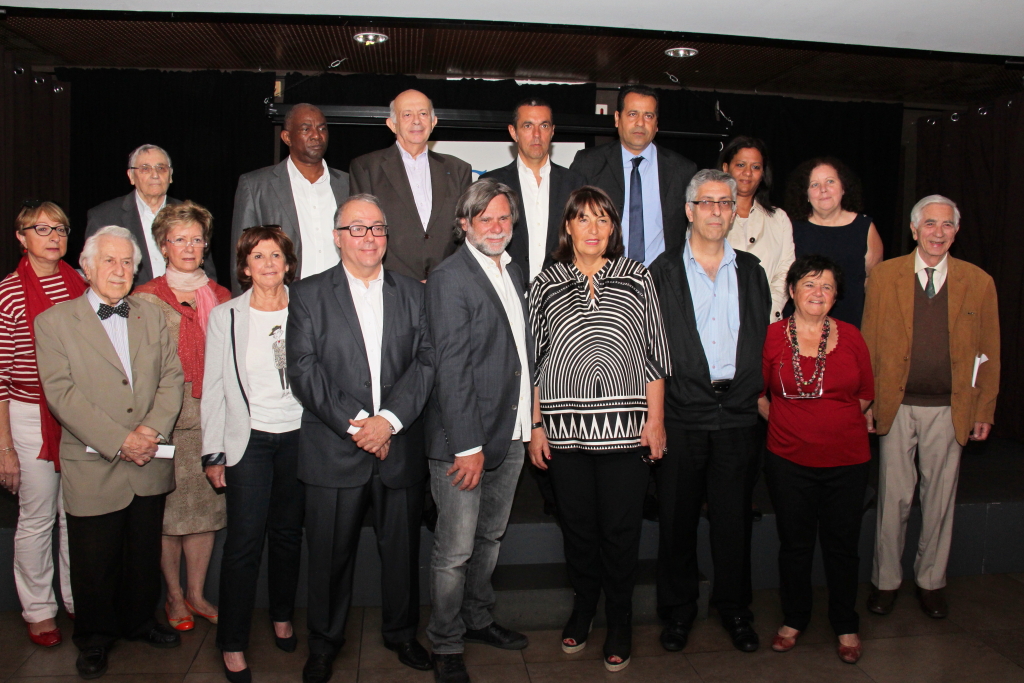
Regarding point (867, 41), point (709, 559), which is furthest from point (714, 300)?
point (867, 41)

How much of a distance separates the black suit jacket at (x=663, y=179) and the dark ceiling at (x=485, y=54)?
1662 millimetres

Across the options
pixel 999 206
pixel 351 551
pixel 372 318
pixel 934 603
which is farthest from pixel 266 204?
pixel 999 206

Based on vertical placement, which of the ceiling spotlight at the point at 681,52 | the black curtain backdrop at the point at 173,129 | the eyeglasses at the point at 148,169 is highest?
the ceiling spotlight at the point at 681,52

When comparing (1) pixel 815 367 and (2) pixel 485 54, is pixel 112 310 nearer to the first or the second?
(1) pixel 815 367

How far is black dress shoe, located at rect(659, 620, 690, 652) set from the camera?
114 inches

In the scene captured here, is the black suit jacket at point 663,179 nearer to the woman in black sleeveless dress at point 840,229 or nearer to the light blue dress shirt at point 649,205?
the light blue dress shirt at point 649,205

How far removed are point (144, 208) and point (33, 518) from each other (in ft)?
4.68

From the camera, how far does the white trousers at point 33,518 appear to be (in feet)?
9.34

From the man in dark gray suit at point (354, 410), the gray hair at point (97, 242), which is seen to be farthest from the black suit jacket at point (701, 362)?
the gray hair at point (97, 242)

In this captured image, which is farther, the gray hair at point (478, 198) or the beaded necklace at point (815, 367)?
the beaded necklace at point (815, 367)

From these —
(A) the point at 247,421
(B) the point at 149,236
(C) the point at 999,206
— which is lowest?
(A) the point at 247,421

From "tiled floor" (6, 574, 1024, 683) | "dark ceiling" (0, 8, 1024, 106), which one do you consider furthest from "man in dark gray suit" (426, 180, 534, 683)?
"dark ceiling" (0, 8, 1024, 106)

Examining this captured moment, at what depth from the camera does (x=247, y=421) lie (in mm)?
2605

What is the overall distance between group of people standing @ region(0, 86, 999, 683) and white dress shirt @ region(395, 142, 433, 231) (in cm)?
7
